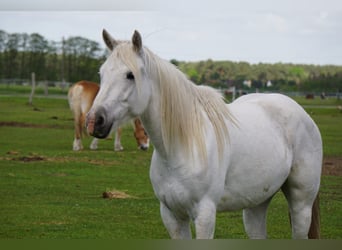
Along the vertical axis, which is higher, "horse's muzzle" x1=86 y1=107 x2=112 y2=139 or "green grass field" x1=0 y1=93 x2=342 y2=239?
"horse's muzzle" x1=86 y1=107 x2=112 y2=139

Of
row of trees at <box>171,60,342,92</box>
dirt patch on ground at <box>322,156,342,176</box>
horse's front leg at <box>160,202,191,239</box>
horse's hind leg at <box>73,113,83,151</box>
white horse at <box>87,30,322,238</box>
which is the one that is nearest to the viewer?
white horse at <box>87,30,322,238</box>

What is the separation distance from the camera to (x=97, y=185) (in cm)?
999

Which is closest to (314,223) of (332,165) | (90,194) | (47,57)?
(90,194)

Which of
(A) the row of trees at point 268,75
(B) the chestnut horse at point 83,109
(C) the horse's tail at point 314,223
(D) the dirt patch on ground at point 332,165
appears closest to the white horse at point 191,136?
(C) the horse's tail at point 314,223

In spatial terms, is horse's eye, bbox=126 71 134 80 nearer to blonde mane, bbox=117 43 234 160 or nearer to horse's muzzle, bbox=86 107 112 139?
blonde mane, bbox=117 43 234 160

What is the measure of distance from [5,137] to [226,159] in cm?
1334

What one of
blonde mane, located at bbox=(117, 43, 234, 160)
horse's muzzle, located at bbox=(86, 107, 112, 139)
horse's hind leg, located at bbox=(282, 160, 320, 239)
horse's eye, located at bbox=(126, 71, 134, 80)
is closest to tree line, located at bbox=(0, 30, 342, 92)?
horse's hind leg, located at bbox=(282, 160, 320, 239)

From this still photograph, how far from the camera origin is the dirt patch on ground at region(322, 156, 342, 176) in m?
11.5

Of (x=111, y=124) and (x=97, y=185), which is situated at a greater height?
(x=111, y=124)

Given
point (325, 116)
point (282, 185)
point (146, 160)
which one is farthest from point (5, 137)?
point (282, 185)

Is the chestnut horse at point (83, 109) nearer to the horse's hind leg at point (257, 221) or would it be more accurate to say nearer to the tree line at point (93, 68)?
the tree line at point (93, 68)

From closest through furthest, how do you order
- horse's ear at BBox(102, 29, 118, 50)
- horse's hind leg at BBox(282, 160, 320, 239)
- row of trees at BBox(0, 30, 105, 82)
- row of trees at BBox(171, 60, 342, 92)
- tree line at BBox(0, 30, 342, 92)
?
horse's ear at BBox(102, 29, 118, 50) < horse's hind leg at BBox(282, 160, 320, 239) < row of trees at BBox(171, 60, 342, 92) < tree line at BBox(0, 30, 342, 92) < row of trees at BBox(0, 30, 105, 82)

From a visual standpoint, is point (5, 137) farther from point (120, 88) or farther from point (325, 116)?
→ point (120, 88)

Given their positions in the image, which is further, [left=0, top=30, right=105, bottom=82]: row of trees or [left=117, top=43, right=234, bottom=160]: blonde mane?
[left=0, top=30, right=105, bottom=82]: row of trees
